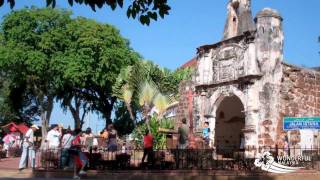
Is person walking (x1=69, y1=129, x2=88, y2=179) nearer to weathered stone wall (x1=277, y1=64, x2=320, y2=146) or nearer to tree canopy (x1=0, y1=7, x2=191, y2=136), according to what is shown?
weathered stone wall (x1=277, y1=64, x2=320, y2=146)

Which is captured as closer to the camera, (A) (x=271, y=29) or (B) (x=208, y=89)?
(A) (x=271, y=29)

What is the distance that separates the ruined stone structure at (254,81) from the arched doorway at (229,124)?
338 millimetres

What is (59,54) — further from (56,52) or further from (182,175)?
(182,175)

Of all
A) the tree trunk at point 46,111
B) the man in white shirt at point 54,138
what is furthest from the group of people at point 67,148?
the tree trunk at point 46,111

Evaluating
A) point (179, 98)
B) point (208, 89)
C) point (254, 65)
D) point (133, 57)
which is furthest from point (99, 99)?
point (254, 65)

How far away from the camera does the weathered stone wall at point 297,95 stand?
19.5m

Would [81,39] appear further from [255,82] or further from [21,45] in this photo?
[255,82]

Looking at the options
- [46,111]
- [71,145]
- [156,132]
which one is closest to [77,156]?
[71,145]

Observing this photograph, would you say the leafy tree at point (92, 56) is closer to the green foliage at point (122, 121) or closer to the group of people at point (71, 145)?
the green foliage at point (122, 121)

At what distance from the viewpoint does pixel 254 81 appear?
64.4 feet

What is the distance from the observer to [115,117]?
41656mm

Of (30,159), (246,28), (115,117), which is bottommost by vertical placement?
(30,159)

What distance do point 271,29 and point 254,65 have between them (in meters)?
1.55

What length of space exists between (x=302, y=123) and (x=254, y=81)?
5688 mm
